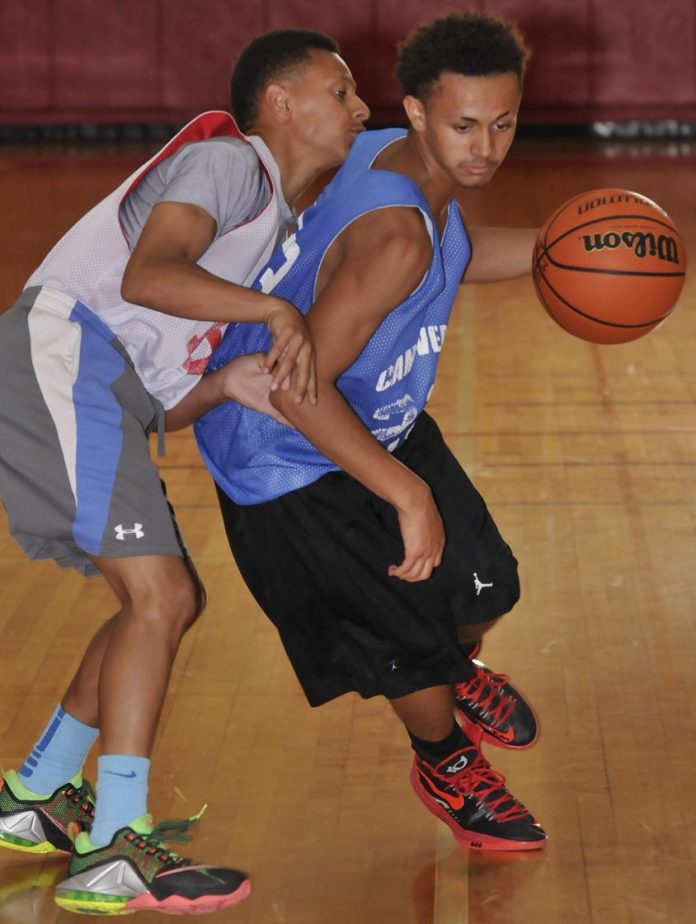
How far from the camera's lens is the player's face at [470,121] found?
2428 millimetres

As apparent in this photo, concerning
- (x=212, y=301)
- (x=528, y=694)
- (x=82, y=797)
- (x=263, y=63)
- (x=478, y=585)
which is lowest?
(x=528, y=694)

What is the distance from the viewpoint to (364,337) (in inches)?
91.7

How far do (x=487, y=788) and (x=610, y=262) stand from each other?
0.96 metres

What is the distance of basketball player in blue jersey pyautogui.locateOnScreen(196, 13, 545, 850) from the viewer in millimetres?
2355

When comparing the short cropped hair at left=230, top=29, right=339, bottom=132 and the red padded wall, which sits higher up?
the short cropped hair at left=230, top=29, right=339, bottom=132

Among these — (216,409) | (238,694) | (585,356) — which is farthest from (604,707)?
(585,356)

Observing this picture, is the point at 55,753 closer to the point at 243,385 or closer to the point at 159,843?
the point at 159,843

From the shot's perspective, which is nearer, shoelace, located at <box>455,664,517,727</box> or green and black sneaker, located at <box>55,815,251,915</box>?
green and black sneaker, located at <box>55,815,251,915</box>

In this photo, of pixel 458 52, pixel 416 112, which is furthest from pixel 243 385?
pixel 458 52

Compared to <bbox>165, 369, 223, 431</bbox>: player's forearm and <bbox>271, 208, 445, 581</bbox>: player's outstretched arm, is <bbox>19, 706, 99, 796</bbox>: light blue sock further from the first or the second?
<bbox>271, 208, 445, 581</bbox>: player's outstretched arm

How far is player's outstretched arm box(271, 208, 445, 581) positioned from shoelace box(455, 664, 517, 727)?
0.56 metres

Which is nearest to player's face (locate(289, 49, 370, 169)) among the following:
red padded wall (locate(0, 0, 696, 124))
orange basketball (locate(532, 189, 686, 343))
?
orange basketball (locate(532, 189, 686, 343))

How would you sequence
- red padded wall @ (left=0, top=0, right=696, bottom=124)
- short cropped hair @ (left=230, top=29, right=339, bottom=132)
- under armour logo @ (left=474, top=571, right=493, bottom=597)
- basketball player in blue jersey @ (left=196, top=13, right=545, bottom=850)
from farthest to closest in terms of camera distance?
red padded wall @ (left=0, top=0, right=696, bottom=124)
short cropped hair @ (left=230, top=29, right=339, bottom=132)
under armour logo @ (left=474, top=571, right=493, bottom=597)
basketball player in blue jersey @ (left=196, top=13, right=545, bottom=850)

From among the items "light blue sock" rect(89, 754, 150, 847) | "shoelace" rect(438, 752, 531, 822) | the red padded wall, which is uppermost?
"light blue sock" rect(89, 754, 150, 847)
